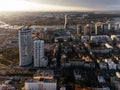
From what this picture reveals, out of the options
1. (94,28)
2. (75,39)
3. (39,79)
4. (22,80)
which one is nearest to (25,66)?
(22,80)

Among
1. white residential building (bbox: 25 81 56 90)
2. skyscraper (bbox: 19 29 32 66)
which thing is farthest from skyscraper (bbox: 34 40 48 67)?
white residential building (bbox: 25 81 56 90)

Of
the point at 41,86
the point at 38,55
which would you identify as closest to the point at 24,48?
the point at 38,55

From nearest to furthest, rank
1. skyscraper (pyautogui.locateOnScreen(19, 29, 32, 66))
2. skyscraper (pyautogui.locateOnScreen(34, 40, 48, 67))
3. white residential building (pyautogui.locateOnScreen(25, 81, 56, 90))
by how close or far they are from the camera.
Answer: white residential building (pyautogui.locateOnScreen(25, 81, 56, 90)), skyscraper (pyautogui.locateOnScreen(34, 40, 48, 67)), skyscraper (pyautogui.locateOnScreen(19, 29, 32, 66))

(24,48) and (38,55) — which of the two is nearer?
(38,55)

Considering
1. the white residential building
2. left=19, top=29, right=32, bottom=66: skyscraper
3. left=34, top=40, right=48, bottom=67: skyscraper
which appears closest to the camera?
the white residential building

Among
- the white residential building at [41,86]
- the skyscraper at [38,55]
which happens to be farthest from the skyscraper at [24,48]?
the white residential building at [41,86]

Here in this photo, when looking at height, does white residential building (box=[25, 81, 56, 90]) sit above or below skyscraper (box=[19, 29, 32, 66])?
below

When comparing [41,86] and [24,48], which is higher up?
[24,48]

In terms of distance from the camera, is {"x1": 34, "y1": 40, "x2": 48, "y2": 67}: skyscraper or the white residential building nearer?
the white residential building

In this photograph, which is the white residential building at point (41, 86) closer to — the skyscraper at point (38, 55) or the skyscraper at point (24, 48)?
the skyscraper at point (38, 55)

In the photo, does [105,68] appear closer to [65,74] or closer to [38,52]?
[65,74]

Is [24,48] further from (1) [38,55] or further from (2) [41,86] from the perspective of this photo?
(2) [41,86]

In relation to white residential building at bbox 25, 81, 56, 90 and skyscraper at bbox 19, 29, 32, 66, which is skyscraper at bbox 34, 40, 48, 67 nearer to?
skyscraper at bbox 19, 29, 32, 66

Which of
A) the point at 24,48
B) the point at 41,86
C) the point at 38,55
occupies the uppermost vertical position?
the point at 24,48
